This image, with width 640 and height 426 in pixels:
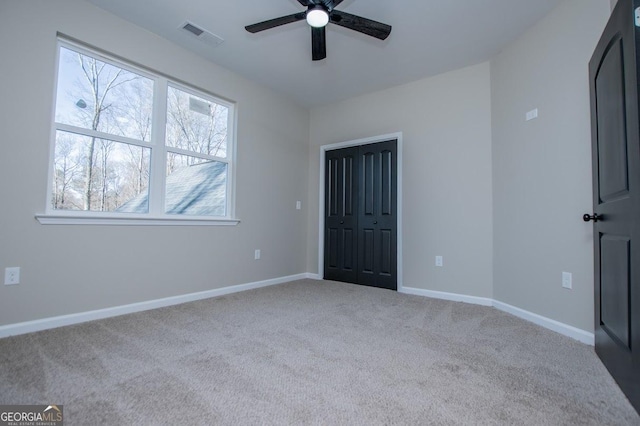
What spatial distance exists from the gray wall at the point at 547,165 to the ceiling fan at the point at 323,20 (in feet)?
4.66

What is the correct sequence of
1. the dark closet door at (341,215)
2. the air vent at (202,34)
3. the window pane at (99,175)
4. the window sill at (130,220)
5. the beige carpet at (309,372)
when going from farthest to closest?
the dark closet door at (341,215) → the air vent at (202,34) → the window pane at (99,175) → the window sill at (130,220) → the beige carpet at (309,372)

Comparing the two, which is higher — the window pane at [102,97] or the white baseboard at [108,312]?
the window pane at [102,97]

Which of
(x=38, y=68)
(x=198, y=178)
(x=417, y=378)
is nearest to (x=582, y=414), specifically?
(x=417, y=378)

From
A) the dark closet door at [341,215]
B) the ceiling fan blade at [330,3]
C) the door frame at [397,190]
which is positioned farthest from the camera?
the dark closet door at [341,215]

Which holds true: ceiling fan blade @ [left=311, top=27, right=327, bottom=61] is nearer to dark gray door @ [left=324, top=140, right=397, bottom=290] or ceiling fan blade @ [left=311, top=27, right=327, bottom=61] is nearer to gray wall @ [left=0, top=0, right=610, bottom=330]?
gray wall @ [left=0, top=0, right=610, bottom=330]

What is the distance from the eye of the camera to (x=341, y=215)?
431 cm

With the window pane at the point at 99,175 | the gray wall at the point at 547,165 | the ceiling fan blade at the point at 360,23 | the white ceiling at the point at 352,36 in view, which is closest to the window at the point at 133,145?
the window pane at the point at 99,175

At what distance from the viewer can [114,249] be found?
2.61 metres

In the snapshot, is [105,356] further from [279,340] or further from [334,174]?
[334,174]

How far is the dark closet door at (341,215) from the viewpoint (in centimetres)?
418

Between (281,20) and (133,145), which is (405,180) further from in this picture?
(133,145)

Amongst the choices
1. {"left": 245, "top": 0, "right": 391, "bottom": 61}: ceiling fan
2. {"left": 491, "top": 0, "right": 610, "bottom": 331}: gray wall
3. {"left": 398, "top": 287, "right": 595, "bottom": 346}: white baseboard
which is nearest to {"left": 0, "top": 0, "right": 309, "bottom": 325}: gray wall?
{"left": 245, "top": 0, "right": 391, "bottom": 61}: ceiling fan

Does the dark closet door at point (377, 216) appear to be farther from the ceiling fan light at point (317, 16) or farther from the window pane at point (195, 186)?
the ceiling fan light at point (317, 16)

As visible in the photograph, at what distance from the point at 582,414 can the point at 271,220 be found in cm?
339
